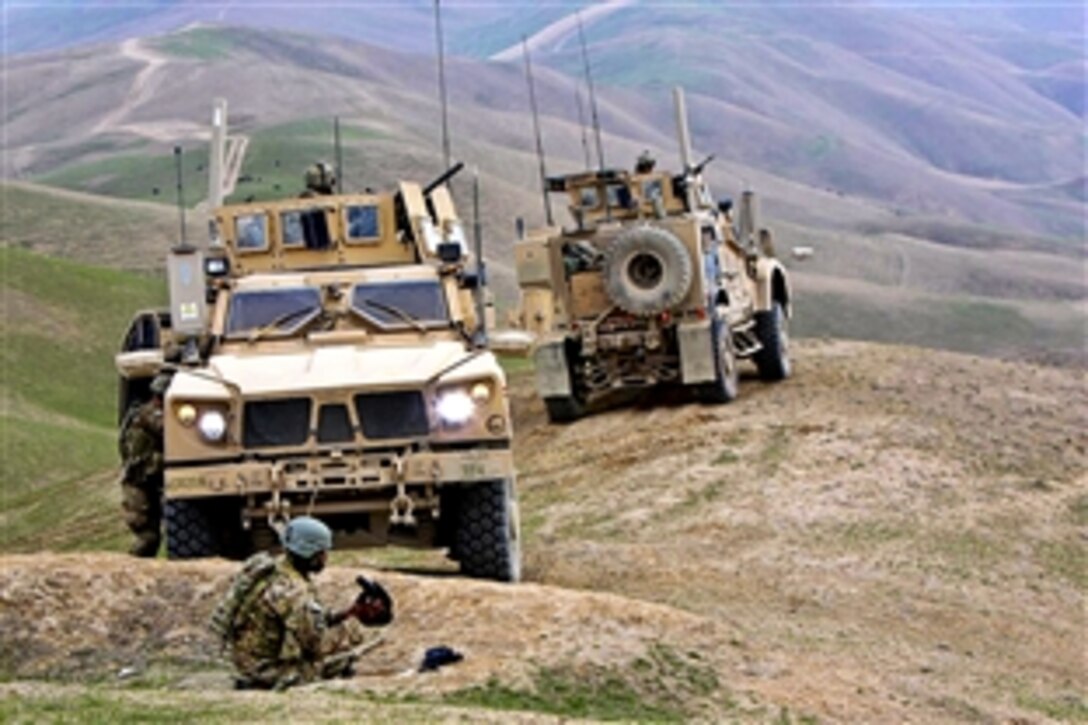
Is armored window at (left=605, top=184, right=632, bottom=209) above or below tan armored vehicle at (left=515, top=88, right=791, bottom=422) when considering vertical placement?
above

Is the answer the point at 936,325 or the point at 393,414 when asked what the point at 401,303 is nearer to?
the point at 393,414

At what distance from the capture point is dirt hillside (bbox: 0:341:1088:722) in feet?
33.9

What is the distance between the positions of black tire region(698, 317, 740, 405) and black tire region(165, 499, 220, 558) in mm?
10573

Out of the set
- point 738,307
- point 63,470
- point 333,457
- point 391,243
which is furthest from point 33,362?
point 333,457

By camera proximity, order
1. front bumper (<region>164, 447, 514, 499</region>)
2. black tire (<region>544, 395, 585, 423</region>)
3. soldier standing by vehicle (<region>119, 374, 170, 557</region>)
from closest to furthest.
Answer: front bumper (<region>164, 447, 514, 499</region>) → soldier standing by vehicle (<region>119, 374, 170, 557</region>) → black tire (<region>544, 395, 585, 423</region>)

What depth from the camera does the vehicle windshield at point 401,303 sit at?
14.3 meters

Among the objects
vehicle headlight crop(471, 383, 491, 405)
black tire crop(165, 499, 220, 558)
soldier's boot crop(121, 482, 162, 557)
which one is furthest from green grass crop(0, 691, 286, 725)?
soldier's boot crop(121, 482, 162, 557)

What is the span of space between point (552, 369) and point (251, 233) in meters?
8.23

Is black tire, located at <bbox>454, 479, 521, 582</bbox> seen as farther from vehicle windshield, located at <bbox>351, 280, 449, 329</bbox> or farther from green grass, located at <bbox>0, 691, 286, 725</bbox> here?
green grass, located at <bbox>0, 691, 286, 725</bbox>

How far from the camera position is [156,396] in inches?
578

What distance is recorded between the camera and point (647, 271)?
75.5 feet

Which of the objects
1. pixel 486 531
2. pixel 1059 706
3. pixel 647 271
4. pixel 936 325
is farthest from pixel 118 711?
pixel 936 325

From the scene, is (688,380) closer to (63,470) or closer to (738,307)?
(738,307)

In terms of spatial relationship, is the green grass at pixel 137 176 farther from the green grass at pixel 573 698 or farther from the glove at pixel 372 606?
the glove at pixel 372 606
